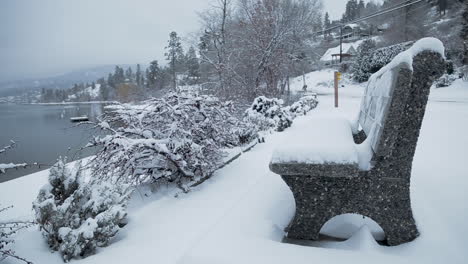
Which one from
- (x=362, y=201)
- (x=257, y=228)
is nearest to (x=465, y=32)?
(x=362, y=201)

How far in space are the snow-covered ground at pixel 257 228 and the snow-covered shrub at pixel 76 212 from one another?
12cm

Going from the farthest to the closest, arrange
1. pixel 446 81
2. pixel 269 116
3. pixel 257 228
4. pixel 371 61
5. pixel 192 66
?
pixel 371 61 < pixel 192 66 < pixel 446 81 < pixel 269 116 < pixel 257 228

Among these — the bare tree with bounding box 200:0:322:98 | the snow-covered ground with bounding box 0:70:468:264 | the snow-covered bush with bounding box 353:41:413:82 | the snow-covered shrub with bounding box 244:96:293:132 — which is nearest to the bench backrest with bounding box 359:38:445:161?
the snow-covered ground with bounding box 0:70:468:264

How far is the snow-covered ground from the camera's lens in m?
1.63

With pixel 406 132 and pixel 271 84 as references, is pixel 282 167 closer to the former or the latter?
pixel 406 132

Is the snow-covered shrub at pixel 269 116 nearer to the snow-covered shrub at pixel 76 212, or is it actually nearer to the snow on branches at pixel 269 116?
the snow on branches at pixel 269 116

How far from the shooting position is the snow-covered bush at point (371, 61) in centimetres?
2436

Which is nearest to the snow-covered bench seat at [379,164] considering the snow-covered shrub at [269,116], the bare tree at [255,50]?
the snow-covered shrub at [269,116]

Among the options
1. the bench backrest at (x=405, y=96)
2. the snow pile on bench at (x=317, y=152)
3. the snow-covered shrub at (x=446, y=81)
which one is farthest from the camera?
the snow-covered shrub at (x=446, y=81)

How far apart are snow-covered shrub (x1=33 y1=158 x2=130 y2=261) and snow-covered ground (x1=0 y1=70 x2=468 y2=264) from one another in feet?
0.38

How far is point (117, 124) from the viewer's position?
3525 mm

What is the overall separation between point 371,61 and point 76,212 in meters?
30.1

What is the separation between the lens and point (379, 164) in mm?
1649

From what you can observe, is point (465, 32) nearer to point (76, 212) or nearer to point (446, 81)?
point (446, 81)
